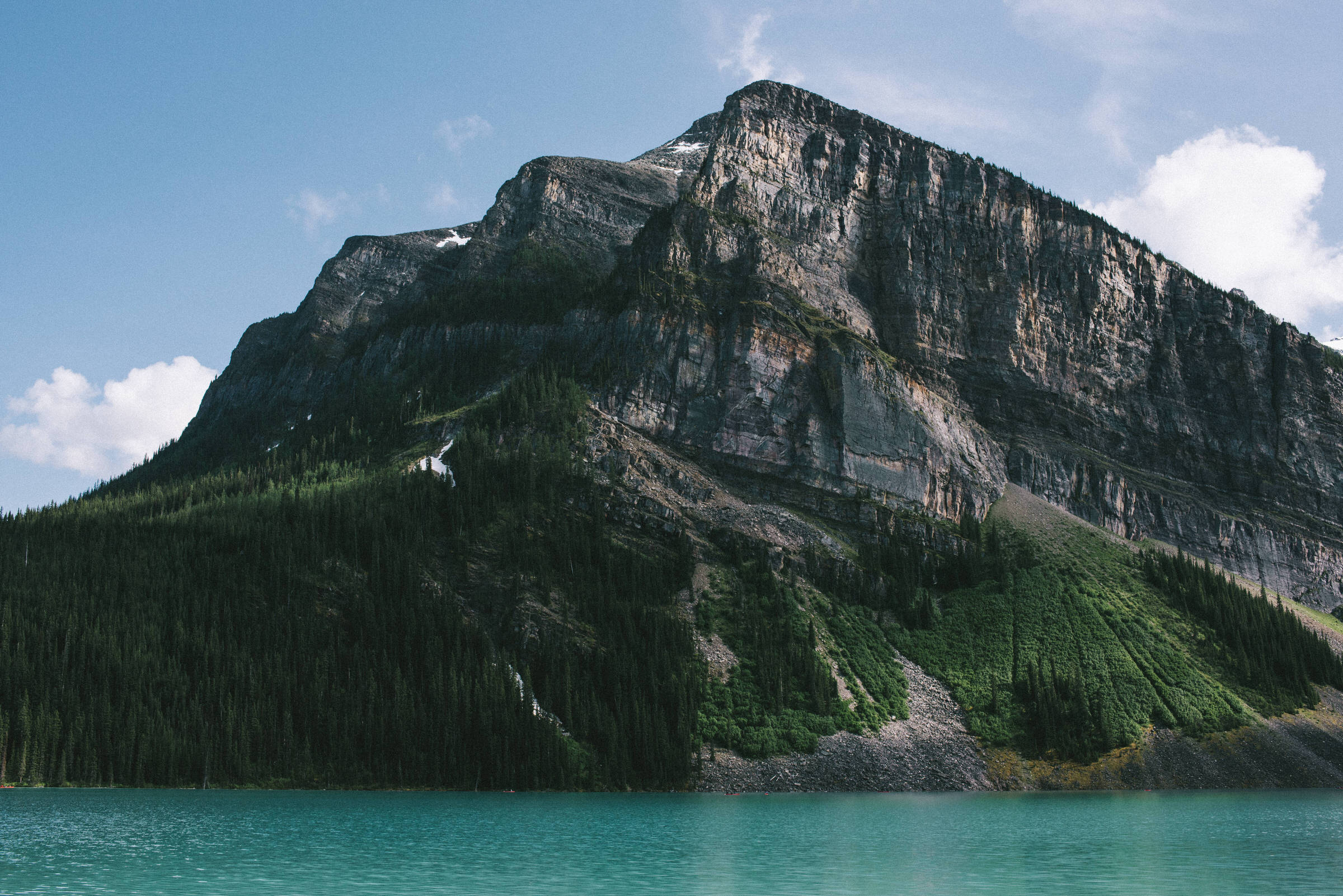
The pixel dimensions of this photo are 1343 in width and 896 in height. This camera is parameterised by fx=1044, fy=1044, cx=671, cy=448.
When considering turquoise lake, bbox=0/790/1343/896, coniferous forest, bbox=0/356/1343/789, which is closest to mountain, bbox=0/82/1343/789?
coniferous forest, bbox=0/356/1343/789

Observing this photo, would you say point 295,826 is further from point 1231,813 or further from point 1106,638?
point 1106,638

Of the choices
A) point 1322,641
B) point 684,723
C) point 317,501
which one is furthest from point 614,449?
point 1322,641

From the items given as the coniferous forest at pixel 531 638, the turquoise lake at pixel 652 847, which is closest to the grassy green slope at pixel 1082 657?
the coniferous forest at pixel 531 638

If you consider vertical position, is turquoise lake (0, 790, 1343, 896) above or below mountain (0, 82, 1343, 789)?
below

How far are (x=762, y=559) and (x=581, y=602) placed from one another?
28.8 metres

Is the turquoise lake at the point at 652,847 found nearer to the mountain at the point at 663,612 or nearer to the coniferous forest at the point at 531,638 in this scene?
the coniferous forest at the point at 531,638

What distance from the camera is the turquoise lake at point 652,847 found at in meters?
46.4

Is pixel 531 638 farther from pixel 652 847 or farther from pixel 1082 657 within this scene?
pixel 1082 657

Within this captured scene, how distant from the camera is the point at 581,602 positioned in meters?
138

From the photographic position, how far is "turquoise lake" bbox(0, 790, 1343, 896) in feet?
152

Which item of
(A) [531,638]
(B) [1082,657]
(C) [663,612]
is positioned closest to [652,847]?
(A) [531,638]

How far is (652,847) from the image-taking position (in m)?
61.1

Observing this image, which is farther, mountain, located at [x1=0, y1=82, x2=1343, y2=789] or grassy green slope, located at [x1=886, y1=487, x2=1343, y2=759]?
grassy green slope, located at [x1=886, y1=487, x2=1343, y2=759]

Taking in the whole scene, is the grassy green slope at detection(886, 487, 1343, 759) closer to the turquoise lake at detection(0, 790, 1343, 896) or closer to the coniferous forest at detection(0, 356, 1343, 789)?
the coniferous forest at detection(0, 356, 1343, 789)
